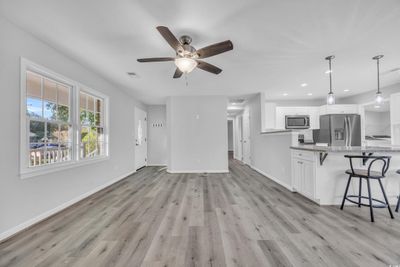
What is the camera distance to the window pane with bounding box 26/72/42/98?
2291mm

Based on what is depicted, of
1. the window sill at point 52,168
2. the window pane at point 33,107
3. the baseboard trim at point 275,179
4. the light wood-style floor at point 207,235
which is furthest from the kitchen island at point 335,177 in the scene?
the window pane at point 33,107

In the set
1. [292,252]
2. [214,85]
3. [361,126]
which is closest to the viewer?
[292,252]

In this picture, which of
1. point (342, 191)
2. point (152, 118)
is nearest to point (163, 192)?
point (342, 191)

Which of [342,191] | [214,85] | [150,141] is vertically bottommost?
[342,191]

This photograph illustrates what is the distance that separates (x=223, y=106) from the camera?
539cm

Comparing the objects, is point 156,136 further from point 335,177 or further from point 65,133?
point 335,177

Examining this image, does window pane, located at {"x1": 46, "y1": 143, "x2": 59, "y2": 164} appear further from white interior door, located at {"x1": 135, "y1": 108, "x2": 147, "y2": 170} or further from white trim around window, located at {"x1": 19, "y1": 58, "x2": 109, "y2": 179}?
white interior door, located at {"x1": 135, "y1": 108, "x2": 147, "y2": 170}

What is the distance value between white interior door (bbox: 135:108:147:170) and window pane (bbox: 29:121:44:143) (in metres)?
3.34

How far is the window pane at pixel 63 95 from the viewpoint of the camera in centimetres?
282

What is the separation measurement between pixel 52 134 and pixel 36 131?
0.28 m

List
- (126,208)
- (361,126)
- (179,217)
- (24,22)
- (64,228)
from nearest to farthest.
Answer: (24,22)
(64,228)
(179,217)
(126,208)
(361,126)

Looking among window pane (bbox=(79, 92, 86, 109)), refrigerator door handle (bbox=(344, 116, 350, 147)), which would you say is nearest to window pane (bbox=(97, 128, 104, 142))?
window pane (bbox=(79, 92, 86, 109))

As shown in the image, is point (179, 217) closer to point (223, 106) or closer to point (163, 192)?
point (163, 192)

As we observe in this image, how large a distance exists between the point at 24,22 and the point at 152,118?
191 inches
